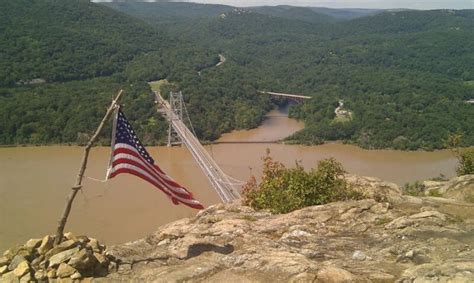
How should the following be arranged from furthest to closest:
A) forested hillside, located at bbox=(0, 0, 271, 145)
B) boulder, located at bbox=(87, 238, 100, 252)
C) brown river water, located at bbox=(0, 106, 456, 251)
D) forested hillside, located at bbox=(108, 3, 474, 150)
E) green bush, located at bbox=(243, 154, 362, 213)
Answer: forested hillside, located at bbox=(108, 3, 474, 150) → forested hillside, located at bbox=(0, 0, 271, 145) → brown river water, located at bbox=(0, 106, 456, 251) → green bush, located at bbox=(243, 154, 362, 213) → boulder, located at bbox=(87, 238, 100, 252)

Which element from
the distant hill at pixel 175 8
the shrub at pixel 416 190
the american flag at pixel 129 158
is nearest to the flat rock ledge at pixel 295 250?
the american flag at pixel 129 158

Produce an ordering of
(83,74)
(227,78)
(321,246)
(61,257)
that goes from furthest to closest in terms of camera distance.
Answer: (227,78) < (83,74) < (321,246) < (61,257)

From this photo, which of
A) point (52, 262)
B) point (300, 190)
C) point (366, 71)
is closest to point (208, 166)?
point (300, 190)

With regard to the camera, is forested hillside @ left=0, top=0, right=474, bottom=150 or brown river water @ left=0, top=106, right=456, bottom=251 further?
forested hillside @ left=0, top=0, right=474, bottom=150

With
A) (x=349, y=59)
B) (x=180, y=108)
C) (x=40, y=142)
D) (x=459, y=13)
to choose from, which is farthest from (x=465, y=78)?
(x=459, y=13)

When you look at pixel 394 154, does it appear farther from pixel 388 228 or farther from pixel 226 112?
pixel 388 228

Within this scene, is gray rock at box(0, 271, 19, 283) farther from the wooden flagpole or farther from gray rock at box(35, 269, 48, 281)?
the wooden flagpole

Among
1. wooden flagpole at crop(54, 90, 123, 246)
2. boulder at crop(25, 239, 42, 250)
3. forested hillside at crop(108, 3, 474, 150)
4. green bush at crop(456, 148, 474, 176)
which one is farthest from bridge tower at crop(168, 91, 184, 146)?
boulder at crop(25, 239, 42, 250)

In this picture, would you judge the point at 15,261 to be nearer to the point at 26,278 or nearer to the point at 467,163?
the point at 26,278
